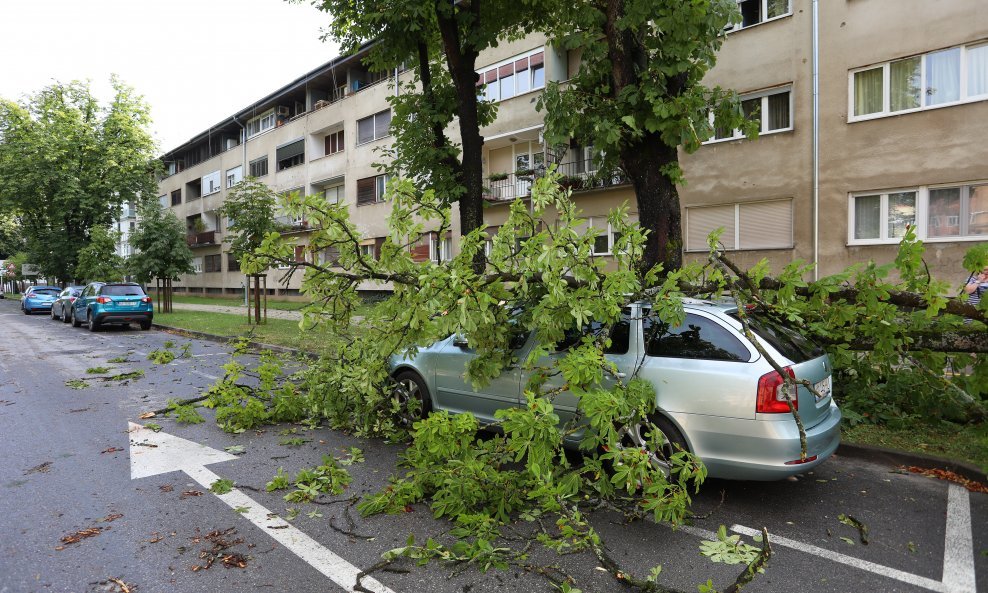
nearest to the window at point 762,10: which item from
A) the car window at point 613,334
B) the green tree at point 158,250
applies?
the car window at point 613,334

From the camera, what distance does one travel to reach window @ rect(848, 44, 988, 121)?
1304 centimetres

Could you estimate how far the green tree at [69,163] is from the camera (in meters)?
32.7

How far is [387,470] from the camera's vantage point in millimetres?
4914

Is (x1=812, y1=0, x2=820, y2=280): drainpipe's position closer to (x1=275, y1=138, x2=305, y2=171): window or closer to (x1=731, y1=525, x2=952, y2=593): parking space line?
(x1=731, y1=525, x2=952, y2=593): parking space line

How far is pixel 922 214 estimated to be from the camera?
1377 cm

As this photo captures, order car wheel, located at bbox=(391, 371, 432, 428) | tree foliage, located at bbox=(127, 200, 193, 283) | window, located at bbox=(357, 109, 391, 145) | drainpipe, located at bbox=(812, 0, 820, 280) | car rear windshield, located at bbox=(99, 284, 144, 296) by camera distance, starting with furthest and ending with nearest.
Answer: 1. window, located at bbox=(357, 109, 391, 145)
2. tree foliage, located at bbox=(127, 200, 193, 283)
3. car rear windshield, located at bbox=(99, 284, 144, 296)
4. drainpipe, located at bbox=(812, 0, 820, 280)
5. car wheel, located at bbox=(391, 371, 432, 428)

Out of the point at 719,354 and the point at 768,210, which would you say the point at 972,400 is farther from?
the point at 768,210

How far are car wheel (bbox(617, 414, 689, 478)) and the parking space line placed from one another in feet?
1.98

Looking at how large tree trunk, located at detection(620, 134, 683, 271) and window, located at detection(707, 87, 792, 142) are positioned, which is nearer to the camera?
large tree trunk, located at detection(620, 134, 683, 271)

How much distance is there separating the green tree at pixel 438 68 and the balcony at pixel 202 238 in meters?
36.3

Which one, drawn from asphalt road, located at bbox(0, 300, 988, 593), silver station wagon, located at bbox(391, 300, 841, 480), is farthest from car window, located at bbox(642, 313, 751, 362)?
asphalt road, located at bbox(0, 300, 988, 593)

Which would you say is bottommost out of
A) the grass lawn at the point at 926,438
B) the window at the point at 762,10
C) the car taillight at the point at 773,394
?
the grass lawn at the point at 926,438

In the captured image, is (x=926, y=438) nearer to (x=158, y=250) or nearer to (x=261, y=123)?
(x=158, y=250)

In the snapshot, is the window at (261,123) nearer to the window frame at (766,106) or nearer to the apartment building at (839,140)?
the apartment building at (839,140)
